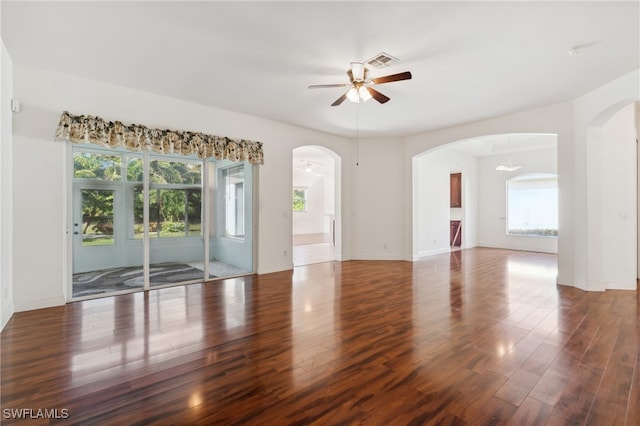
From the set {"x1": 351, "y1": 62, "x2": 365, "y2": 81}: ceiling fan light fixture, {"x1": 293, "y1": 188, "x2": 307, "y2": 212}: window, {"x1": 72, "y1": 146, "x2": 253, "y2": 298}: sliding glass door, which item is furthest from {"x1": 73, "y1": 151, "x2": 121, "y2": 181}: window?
{"x1": 293, "y1": 188, "x2": 307, "y2": 212}: window

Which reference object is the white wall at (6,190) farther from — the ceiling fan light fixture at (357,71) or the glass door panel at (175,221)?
the ceiling fan light fixture at (357,71)

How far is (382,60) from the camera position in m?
3.22

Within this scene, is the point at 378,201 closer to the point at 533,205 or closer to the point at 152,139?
the point at 152,139

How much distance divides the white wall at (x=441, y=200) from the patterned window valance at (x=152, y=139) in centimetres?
418

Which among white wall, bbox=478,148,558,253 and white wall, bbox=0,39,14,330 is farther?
white wall, bbox=478,148,558,253

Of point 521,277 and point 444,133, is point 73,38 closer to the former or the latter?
point 444,133

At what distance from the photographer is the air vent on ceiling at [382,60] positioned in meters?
3.12

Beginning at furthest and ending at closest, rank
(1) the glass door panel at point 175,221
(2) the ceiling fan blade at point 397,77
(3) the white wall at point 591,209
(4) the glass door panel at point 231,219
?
1. (4) the glass door panel at point 231,219
2. (1) the glass door panel at point 175,221
3. (3) the white wall at point 591,209
4. (2) the ceiling fan blade at point 397,77

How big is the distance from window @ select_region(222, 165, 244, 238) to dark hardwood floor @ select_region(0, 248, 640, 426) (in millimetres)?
1808

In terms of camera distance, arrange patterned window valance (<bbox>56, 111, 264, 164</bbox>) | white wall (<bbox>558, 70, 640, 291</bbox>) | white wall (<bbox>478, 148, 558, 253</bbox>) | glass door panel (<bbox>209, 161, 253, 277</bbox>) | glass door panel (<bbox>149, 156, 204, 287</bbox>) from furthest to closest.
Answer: white wall (<bbox>478, 148, 558, 253</bbox>) < glass door panel (<bbox>209, 161, 253, 277</bbox>) < glass door panel (<bbox>149, 156, 204, 287</bbox>) < white wall (<bbox>558, 70, 640, 291</bbox>) < patterned window valance (<bbox>56, 111, 264, 164</bbox>)

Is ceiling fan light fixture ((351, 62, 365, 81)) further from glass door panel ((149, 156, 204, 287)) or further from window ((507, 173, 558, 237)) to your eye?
window ((507, 173, 558, 237))

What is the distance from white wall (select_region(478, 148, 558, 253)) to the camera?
8.14 metres

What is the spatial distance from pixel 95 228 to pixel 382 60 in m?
5.06

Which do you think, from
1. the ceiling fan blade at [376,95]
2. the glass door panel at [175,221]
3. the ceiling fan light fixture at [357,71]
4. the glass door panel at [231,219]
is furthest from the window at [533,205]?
the glass door panel at [175,221]
